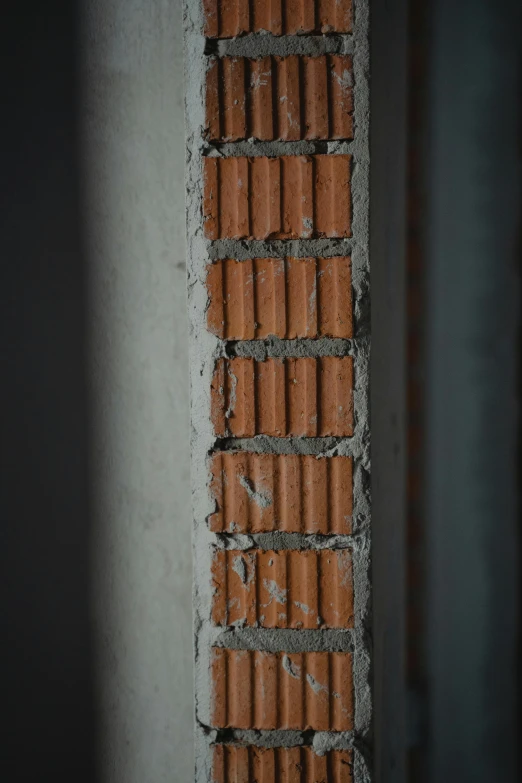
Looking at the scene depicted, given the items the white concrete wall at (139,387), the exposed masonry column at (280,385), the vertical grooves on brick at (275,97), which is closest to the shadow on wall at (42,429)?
the white concrete wall at (139,387)

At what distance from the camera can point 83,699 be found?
113cm

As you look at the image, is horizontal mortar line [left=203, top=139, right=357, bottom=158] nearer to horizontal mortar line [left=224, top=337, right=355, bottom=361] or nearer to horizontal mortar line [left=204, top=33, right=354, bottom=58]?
horizontal mortar line [left=204, top=33, right=354, bottom=58]

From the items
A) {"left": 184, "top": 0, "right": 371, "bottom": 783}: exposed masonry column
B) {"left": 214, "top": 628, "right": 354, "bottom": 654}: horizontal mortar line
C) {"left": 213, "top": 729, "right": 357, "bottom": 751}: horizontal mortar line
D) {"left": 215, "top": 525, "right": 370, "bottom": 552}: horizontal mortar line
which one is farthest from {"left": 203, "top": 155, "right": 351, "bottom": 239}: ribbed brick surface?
{"left": 213, "top": 729, "right": 357, "bottom": 751}: horizontal mortar line

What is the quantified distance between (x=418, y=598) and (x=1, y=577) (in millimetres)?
898

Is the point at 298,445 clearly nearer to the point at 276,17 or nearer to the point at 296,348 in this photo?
the point at 296,348

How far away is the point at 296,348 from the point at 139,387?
1.19 feet

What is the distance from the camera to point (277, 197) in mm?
892

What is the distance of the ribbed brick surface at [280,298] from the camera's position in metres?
0.89

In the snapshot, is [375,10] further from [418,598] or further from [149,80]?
[418,598]

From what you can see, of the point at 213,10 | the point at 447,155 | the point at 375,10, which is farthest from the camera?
the point at 447,155

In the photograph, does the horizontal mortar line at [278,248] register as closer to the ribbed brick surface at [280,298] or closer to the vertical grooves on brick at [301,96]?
the ribbed brick surface at [280,298]

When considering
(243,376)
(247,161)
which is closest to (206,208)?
(247,161)

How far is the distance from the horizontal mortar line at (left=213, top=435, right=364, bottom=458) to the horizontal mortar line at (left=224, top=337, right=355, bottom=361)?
13 cm

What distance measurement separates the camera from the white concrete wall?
3.51 ft
